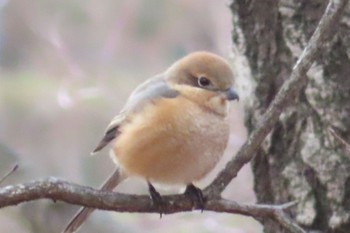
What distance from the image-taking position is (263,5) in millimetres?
2021

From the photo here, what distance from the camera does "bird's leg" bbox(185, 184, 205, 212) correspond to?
1619mm

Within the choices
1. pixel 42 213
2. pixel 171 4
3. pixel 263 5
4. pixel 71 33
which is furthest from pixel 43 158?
pixel 263 5

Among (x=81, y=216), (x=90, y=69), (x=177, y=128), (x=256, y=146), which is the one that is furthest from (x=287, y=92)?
(x=90, y=69)

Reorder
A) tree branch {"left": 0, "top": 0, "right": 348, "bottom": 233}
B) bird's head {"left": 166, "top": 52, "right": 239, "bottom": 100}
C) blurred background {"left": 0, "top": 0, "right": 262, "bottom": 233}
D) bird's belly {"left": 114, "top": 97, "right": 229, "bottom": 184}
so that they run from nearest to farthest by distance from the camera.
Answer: tree branch {"left": 0, "top": 0, "right": 348, "bottom": 233}, bird's belly {"left": 114, "top": 97, "right": 229, "bottom": 184}, bird's head {"left": 166, "top": 52, "right": 239, "bottom": 100}, blurred background {"left": 0, "top": 0, "right": 262, "bottom": 233}

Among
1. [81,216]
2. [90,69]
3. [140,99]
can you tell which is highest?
[140,99]

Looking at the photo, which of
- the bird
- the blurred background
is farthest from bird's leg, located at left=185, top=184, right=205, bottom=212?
the blurred background

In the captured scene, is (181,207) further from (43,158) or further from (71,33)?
(71,33)

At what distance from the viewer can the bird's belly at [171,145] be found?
1.75 m

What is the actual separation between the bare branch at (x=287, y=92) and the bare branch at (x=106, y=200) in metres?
0.06

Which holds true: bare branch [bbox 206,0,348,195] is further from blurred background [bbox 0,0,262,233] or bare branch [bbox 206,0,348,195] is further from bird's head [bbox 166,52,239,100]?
blurred background [bbox 0,0,262,233]

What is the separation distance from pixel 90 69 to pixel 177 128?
2015mm

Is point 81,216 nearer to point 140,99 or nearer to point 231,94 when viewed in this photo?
point 140,99

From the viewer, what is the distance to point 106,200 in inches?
55.1

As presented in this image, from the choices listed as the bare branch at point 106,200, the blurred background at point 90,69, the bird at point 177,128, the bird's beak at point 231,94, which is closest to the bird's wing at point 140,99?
the bird at point 177,128
